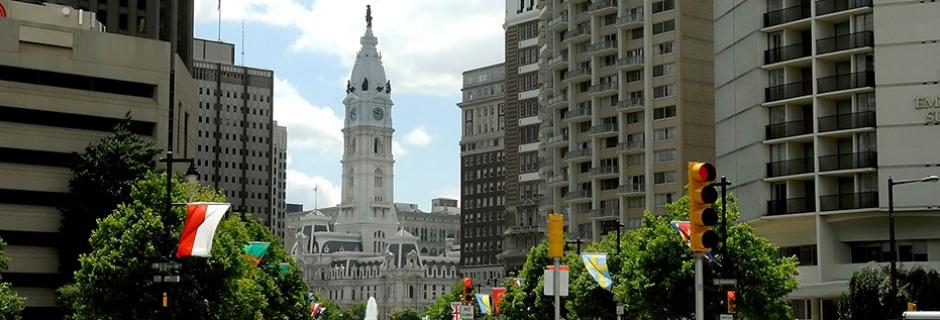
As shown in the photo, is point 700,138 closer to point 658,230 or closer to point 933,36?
point 933,36

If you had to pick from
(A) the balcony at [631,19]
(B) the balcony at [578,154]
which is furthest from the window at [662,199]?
(A) the balcony at [631,19]

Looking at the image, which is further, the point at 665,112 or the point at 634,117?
the point at 634,117

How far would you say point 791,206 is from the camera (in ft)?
307

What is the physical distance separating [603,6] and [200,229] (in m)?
98.1

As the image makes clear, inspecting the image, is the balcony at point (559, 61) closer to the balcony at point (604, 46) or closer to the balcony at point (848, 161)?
the balcony at point (604, 46)

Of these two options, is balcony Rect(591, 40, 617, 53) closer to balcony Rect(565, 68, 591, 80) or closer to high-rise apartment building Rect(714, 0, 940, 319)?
balcony Rect(565, 68, 591, 80)

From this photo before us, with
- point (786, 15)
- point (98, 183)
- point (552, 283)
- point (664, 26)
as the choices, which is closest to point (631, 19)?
point (664, 26)

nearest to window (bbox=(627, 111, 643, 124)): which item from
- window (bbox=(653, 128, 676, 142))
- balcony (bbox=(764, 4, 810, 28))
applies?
window (bbox=(653, 128, 676, 142))

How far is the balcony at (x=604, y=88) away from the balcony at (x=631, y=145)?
5.85 metres

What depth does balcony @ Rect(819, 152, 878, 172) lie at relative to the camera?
8831 centimetres

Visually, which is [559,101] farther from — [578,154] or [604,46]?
[604,46]

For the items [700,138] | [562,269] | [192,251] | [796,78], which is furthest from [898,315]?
[700,138]

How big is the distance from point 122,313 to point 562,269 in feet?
87.3

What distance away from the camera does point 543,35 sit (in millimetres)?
174375
